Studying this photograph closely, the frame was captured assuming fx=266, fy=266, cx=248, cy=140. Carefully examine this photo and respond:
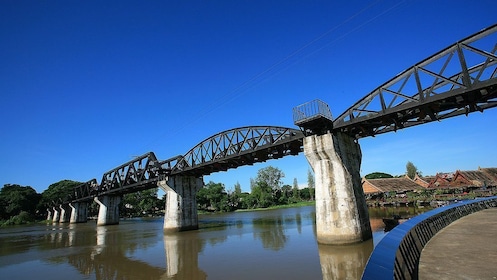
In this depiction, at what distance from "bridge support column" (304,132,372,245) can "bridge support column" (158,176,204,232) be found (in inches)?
900

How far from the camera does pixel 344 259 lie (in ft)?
49.4

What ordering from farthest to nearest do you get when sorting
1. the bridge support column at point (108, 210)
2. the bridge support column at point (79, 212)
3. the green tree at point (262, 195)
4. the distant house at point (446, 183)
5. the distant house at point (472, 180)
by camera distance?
1. the green tree at point (262, 195)
2. the bridge support column at point (79, 212)
3. the bridge support column at point (108, 210)
4. the distant house at point (446, 183)
5. the distant house at point (472, 180)

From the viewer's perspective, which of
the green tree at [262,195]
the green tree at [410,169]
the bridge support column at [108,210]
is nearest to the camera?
the bridge support column at [108,210]

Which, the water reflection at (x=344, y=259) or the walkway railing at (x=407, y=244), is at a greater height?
the walkway railing at (x=407, y=244)

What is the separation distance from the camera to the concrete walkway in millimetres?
8344

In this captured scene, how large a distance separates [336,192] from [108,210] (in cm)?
6202

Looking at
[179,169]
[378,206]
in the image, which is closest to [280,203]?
[378,206]

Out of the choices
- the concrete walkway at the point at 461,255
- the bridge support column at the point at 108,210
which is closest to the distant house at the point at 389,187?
the concrete walkway at the point at 461,255

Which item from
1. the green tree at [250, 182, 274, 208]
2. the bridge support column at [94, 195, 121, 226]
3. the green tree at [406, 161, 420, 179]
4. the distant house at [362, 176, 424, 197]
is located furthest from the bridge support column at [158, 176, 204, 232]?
the green tree at [406, 161, 420, 179]

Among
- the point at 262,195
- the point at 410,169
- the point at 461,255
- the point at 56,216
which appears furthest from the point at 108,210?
the point at 410,169

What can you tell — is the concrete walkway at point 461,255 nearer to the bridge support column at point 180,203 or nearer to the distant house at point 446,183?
the bridge support column at point 180,203

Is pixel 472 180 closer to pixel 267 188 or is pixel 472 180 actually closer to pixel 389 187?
pixel 389 187

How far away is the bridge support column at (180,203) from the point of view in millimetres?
36969

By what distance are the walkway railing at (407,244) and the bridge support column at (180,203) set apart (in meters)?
30.3
